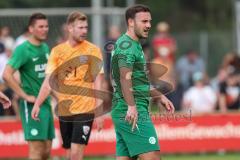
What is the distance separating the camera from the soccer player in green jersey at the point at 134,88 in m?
12.4

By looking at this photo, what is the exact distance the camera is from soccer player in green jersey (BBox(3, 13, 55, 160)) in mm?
15203

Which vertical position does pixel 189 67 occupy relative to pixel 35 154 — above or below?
below

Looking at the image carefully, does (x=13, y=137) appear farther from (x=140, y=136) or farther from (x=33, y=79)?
(x=140, y=136)

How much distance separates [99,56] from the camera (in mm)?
14727

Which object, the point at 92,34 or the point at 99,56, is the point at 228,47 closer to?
the point at 92,34

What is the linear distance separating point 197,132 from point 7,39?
5.14 metres

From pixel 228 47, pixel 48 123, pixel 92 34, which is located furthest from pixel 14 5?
pixel 48 123

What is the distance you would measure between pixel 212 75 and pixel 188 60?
2423mm

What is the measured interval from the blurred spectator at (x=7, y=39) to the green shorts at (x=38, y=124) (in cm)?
647

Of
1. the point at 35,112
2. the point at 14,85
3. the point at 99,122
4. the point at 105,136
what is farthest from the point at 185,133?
the point at 35,112

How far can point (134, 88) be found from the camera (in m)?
12.7

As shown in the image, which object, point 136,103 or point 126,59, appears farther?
point 136,103

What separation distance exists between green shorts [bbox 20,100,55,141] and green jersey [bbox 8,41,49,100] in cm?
26

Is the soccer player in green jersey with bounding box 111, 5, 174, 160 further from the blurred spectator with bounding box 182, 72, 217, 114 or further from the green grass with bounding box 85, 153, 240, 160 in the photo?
the blurred spectator with bounding box 182, 72, 217, 114
